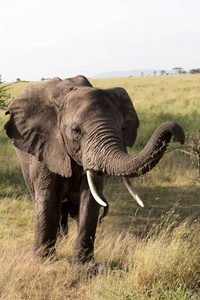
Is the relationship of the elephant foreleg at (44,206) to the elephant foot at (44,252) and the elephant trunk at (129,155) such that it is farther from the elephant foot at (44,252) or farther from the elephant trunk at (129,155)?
the elephant trunk at (129,155)

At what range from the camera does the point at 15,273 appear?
4.26 m

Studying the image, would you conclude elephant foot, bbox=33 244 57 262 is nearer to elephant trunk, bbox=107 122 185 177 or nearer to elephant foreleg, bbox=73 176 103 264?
elephant foreleg, bbox=73 176 103 264

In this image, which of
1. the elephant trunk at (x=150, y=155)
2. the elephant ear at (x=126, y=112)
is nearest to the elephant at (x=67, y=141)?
the elephant ear at (x=126, y=112)

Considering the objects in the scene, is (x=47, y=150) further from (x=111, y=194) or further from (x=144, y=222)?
(x=111, y=194)

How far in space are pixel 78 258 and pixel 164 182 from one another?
14.7 ft

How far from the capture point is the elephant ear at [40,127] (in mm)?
4520

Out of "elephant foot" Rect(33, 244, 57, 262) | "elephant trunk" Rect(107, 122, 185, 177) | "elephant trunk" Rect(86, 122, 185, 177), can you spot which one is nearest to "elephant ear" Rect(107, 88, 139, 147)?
"elephant trunk" Rect(86, 122, 185, 177)

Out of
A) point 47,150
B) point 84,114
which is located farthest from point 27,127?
point 84,114

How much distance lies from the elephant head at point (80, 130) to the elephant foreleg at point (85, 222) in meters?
0.37

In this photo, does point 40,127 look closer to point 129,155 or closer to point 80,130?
point 80,130

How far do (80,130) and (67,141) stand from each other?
29 cm

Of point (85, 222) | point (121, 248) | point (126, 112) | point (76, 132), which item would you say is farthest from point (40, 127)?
point (121, 248)

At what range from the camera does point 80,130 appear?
13.7ft

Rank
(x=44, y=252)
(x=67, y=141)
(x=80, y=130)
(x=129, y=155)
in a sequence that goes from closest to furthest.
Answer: (x=129, y=155) → (x=80, y=130) → (x=67, y=141) → (x=44, y=252)
